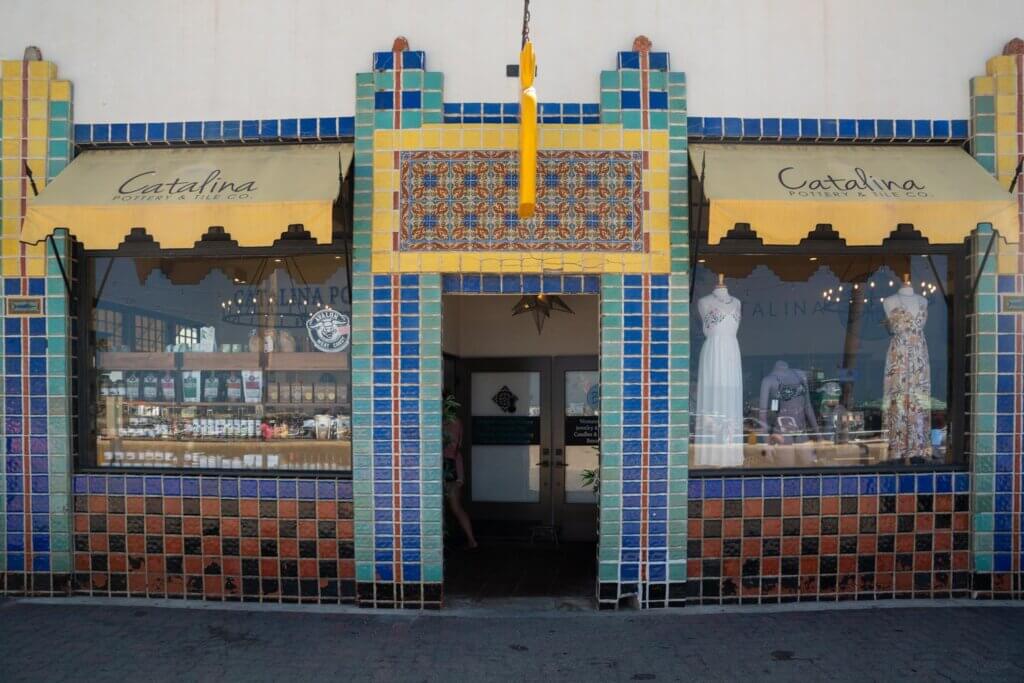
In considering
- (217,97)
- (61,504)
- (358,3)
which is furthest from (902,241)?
(61,504)

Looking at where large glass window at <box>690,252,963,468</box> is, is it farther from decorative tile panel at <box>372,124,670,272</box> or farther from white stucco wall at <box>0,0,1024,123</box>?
white stucco wall at <box>0,0,1024,123</box>

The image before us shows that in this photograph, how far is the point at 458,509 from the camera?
9.37 metres

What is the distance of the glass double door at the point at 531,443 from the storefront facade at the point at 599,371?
2.96 meters

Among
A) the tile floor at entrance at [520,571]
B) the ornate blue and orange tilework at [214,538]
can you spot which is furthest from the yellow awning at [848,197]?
the ornate blue and orange tilework at [214,538]

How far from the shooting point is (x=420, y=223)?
7.16m

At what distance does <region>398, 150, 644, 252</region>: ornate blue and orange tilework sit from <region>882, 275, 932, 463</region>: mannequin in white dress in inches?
96.9

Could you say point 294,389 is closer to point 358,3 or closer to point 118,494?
point 118,494

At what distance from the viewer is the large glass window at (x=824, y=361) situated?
750 cm

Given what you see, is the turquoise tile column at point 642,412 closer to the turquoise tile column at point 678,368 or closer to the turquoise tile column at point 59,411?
Result: the turquoise tile column at point 678,368

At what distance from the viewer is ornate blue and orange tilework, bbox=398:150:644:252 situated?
7.15 m

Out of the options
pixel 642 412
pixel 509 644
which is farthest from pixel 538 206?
pixel 509 644

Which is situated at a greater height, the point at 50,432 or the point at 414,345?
the point at 414,345

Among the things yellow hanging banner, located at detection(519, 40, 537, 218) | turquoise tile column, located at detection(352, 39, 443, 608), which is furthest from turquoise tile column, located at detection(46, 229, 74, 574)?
yellow hanging banner, located at detection(519, 40, 537, 218)

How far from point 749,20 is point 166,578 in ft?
22.6
